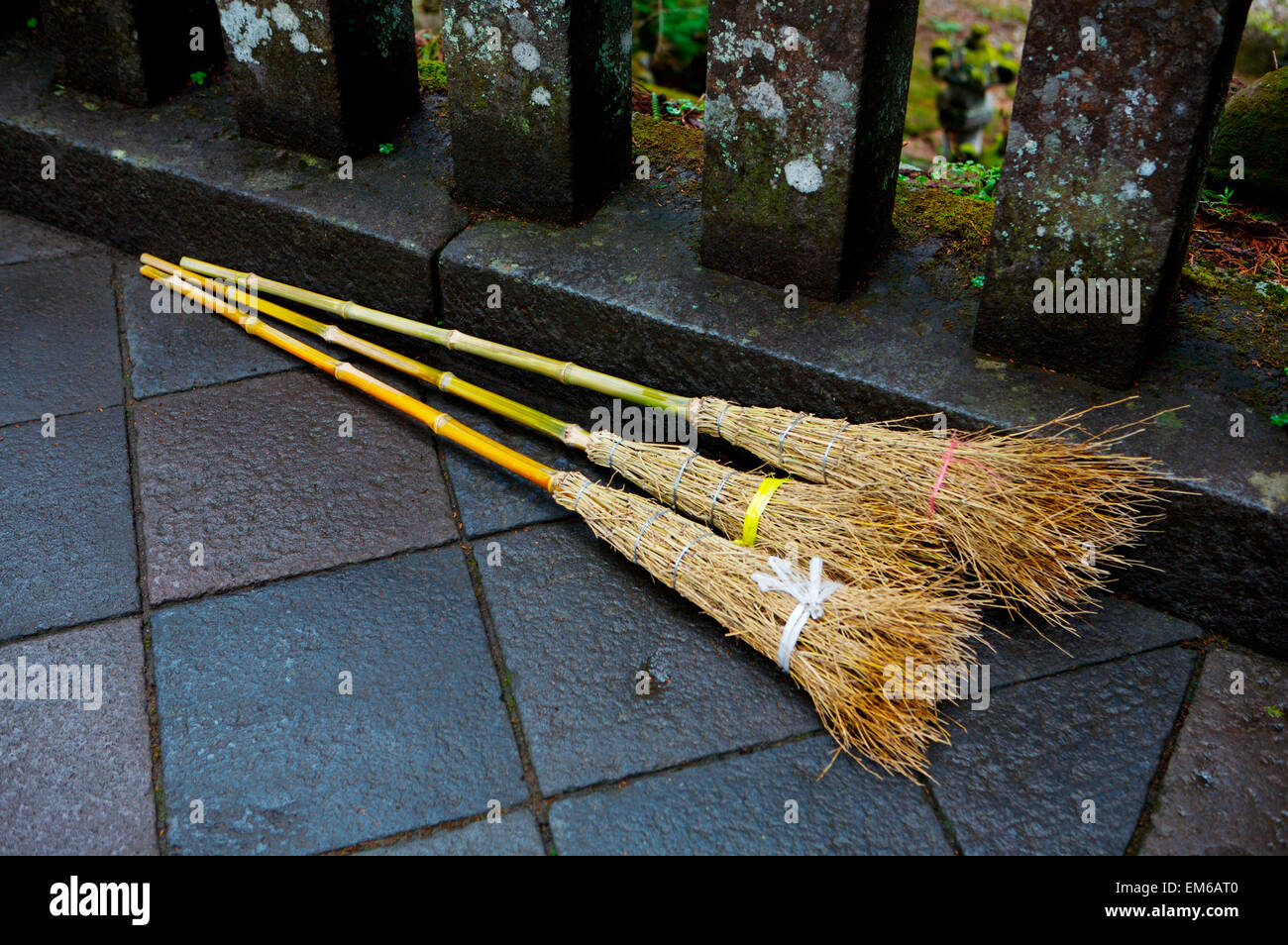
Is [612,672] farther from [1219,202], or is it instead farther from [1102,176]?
[1219,202]

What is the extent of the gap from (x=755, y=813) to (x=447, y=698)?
760 mm

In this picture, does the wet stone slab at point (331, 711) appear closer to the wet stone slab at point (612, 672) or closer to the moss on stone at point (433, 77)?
the wet stone slab at point (612, 672)

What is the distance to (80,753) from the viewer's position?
2498mm

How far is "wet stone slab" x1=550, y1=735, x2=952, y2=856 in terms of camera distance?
232 cm

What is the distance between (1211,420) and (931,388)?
2.15 feet

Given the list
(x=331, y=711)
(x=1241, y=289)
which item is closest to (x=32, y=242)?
(x=331, y=711)

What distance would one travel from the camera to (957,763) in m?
2.46

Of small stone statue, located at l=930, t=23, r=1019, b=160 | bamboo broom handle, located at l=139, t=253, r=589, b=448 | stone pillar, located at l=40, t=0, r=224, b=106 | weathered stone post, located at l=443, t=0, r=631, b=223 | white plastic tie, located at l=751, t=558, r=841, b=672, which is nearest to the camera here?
white plastic tie, located at l=751, t=558, r=841, b=672

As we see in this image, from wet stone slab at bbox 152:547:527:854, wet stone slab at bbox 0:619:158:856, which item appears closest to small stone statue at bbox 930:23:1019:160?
wet stone slab at bbox 152:547:527:854

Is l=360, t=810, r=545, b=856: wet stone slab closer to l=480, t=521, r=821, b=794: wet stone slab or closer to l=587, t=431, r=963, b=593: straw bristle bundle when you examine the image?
l=480, t=521, r=821, b=794: wet stone slab

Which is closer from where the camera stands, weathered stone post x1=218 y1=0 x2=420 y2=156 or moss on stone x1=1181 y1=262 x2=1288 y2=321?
moss on stone x1=1181 y1=262 x2=1288 y2=321

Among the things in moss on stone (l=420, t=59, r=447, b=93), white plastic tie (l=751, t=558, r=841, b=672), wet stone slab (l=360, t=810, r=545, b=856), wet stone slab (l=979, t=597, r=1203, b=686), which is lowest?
wet stone slab (l=360, t=810, r=545, b=856)
